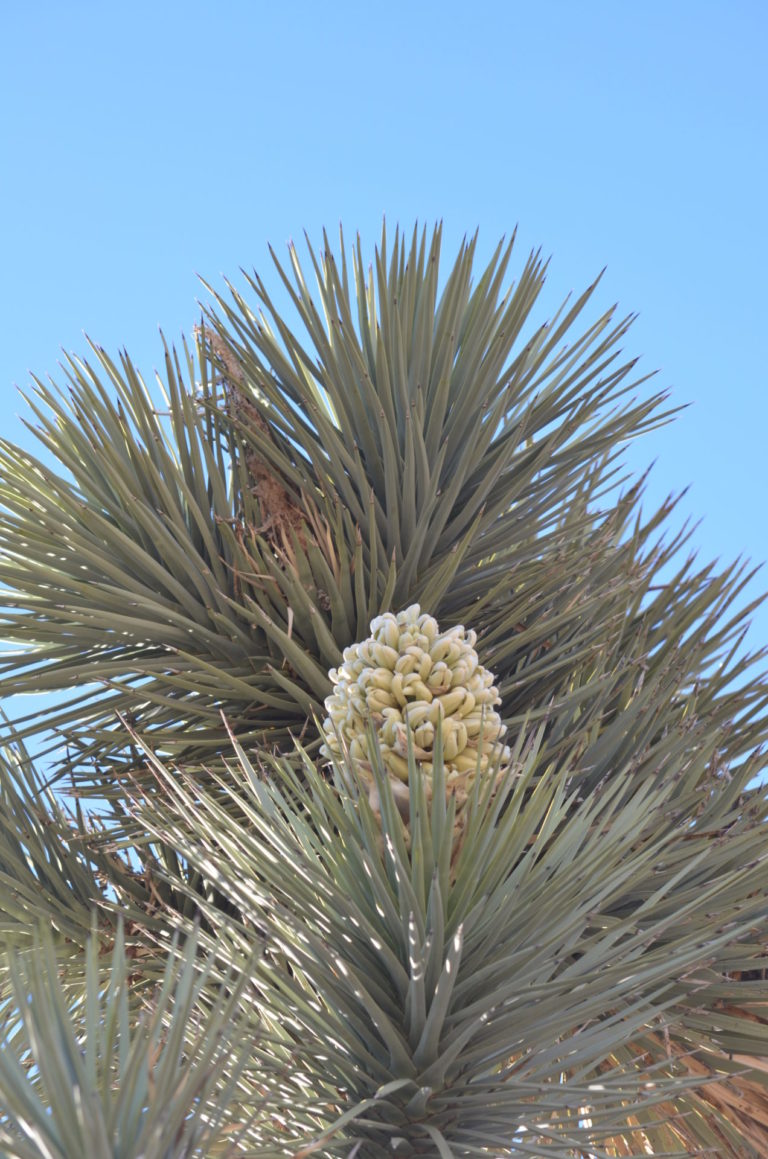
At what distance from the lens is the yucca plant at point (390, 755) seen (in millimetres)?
1407

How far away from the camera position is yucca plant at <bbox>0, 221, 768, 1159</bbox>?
1.41m

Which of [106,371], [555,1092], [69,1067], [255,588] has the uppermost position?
[106,371]

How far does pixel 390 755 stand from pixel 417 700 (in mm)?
95

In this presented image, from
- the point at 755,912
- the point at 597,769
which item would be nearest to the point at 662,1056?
the point at 755,912

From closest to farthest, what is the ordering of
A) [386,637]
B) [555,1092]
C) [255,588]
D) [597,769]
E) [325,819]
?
[555,1092], [325,819], [386,637], [597,769], [255,588]

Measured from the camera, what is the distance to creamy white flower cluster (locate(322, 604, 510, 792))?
1.67 meters

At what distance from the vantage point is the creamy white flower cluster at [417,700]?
167 cm

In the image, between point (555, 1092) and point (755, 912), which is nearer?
point (555, 1092)

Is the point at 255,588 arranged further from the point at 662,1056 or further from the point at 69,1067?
the point at 69,1067

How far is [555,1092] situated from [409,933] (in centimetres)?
22

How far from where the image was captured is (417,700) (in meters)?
1.72

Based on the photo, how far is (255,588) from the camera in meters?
2.36

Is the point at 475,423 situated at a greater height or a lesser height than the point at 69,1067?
greater

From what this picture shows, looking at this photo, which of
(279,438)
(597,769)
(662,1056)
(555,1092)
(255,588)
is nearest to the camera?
(555,1092)
